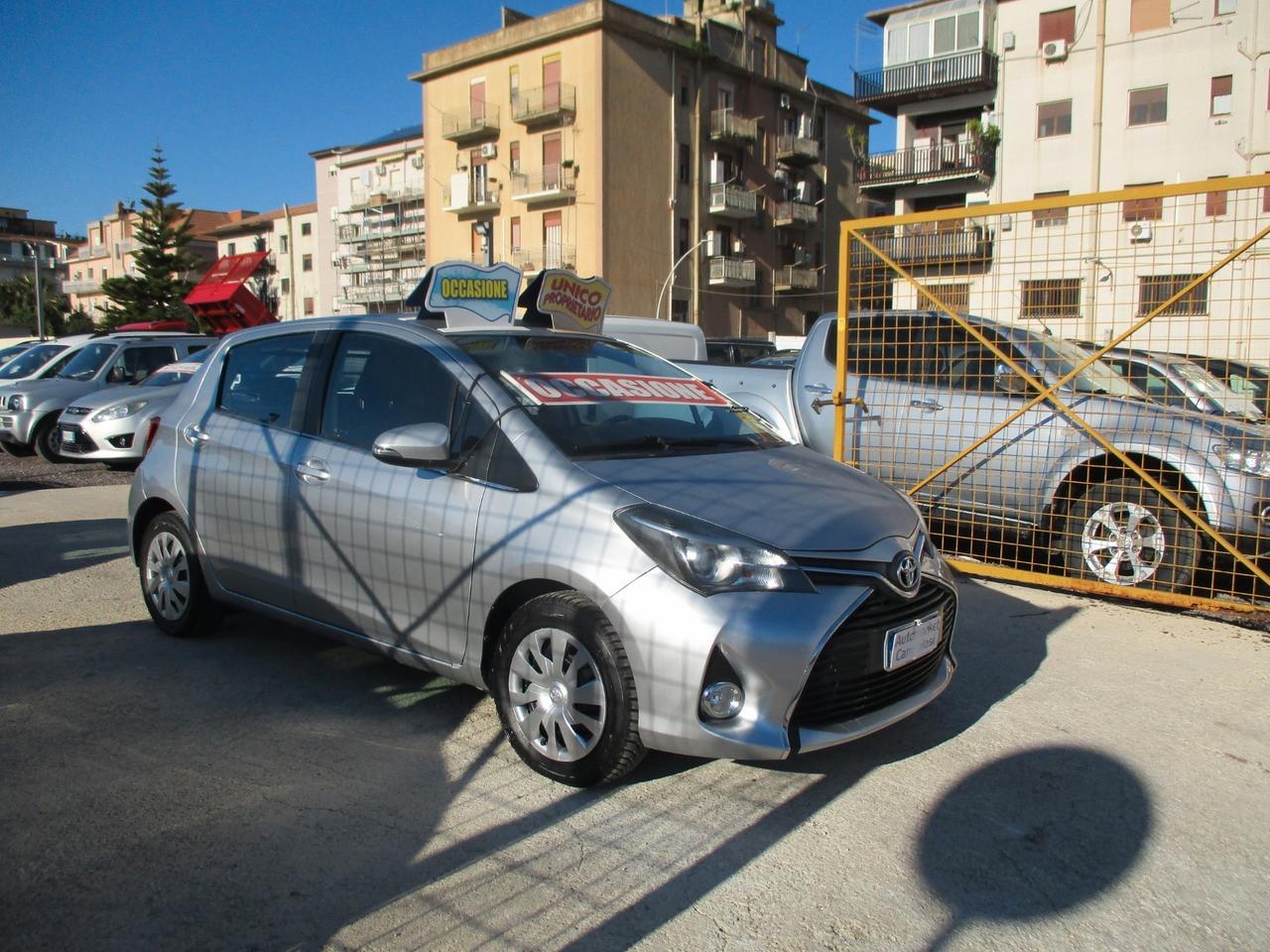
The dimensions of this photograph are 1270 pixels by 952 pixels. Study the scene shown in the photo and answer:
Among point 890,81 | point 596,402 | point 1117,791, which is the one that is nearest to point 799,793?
point 1117,791

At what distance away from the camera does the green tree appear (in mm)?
59000

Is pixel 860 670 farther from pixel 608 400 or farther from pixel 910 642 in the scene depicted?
pixel 608 400

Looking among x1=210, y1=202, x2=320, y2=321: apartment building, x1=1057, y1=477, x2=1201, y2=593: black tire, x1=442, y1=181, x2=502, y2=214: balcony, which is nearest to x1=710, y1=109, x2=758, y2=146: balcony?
x1=442, y1=181, x2=502, y2=214: balcony

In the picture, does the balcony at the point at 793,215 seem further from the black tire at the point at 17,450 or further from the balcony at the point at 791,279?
the black tire at the point at 17,450

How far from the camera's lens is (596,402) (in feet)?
13.3

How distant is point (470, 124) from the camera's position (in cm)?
4406

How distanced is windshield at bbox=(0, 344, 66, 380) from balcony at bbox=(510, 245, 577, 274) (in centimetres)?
2627

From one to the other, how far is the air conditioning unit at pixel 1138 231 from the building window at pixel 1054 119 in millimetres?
29093

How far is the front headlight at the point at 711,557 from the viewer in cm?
322

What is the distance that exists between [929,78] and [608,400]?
37987mm

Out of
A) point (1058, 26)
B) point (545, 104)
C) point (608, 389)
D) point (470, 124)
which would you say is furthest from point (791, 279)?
point (608, 389)

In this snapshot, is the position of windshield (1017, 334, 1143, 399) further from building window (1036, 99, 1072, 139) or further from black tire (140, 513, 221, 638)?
building window (1036, 99, 1072, 139)

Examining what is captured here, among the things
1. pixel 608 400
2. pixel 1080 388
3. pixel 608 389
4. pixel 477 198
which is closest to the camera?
pixel 608 400

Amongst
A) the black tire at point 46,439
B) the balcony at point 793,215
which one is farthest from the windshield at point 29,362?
the balcony at point 793,215
